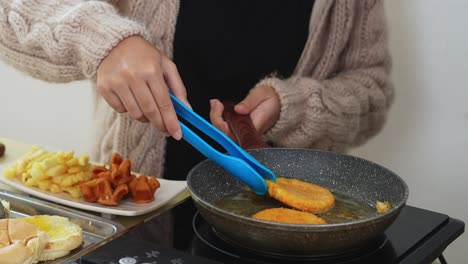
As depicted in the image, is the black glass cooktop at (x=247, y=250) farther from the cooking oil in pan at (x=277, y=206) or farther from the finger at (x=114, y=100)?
the finger at (x=114, y=100)

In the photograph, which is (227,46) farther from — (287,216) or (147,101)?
(287,216)

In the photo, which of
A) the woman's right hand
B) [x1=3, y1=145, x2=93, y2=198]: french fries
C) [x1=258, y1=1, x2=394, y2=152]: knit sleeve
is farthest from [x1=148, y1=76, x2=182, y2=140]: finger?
[x1=258, y1=1, x2=394, y2=152]: knit sleeve

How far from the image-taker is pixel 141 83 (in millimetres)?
778

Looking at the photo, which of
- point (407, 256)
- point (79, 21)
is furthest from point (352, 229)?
point (79, 21)

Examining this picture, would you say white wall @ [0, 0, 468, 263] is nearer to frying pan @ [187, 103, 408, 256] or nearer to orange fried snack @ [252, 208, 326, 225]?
frying pan @ [187, 103, 408, 256]

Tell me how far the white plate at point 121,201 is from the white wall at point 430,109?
636 millimetres

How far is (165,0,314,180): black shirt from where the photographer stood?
1.18 metres

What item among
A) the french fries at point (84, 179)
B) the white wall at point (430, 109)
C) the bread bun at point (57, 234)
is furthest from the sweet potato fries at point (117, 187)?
the white wall at point (430, 109)

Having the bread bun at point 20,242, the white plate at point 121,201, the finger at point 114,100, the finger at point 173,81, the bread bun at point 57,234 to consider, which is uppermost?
the finger at point 173,81

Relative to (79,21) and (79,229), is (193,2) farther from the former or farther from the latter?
(79,229)

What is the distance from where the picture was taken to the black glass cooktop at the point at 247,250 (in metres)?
0.61

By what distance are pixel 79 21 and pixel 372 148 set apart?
30.9 inches

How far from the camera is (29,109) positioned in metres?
2.06

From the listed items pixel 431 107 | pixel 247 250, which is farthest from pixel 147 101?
pixel 431 107
